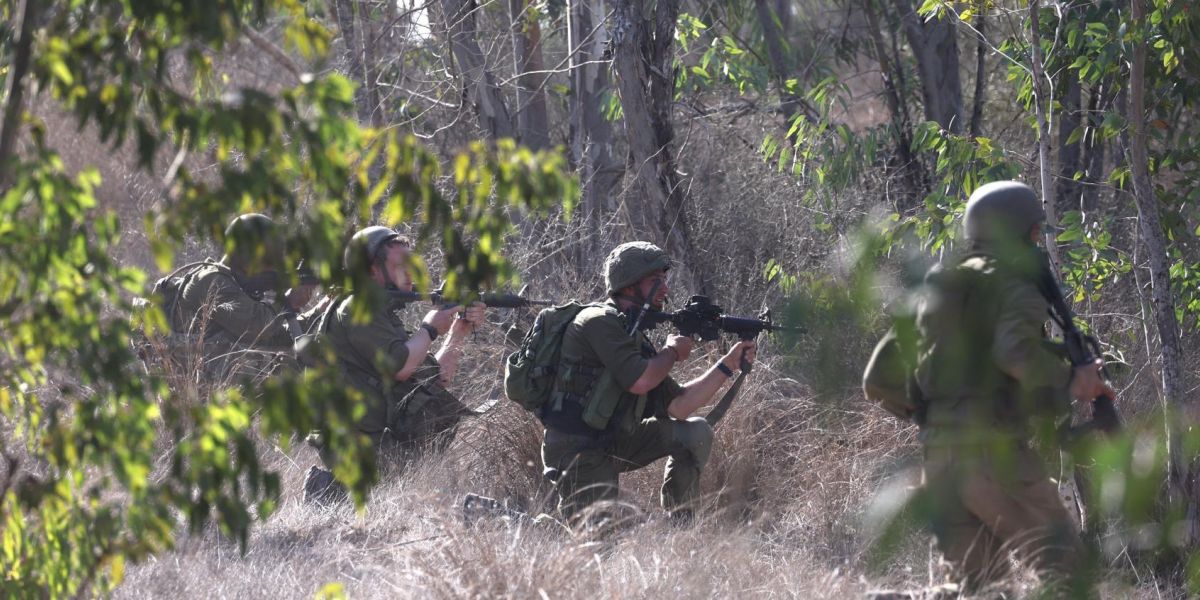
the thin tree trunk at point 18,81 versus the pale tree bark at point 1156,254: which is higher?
the thin tree trunk at point 18,81

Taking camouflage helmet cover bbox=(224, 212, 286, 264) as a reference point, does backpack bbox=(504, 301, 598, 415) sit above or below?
below

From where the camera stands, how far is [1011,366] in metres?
3.91

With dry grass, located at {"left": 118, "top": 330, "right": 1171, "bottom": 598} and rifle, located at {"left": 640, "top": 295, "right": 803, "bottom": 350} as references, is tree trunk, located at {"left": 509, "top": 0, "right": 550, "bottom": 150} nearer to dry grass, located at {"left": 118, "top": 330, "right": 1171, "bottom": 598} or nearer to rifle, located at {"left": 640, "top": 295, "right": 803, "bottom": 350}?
dry grass, located at {"left": 118, "top": 330, "right": 1171, "bottom": 598}

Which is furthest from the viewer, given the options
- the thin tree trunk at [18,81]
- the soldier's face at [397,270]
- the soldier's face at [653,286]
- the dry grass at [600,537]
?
the soldier's face at [397,270]

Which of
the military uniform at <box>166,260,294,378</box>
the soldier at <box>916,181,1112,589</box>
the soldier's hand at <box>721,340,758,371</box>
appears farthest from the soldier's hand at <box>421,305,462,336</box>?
the soldier at <box>916,181,1112,589</box>

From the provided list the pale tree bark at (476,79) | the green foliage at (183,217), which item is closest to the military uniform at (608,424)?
the green foliage at (183,217)

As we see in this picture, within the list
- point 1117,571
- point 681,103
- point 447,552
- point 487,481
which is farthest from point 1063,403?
point 681,103

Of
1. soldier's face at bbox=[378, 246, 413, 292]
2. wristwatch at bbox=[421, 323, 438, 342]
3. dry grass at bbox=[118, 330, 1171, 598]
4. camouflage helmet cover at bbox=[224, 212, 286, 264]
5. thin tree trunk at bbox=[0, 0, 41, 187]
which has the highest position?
thin tree trunk at bbox=[0, 0, 41, 187]

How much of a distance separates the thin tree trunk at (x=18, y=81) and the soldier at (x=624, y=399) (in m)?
3.20

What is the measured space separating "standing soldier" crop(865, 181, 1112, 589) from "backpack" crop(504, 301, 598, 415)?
1.92 m

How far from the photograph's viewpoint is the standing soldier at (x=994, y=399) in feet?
13.0

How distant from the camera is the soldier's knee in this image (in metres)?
6.09

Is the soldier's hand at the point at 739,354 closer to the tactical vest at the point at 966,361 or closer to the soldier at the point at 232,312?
the tactical vest at the point at 966,361

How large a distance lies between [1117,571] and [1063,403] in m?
1.24
